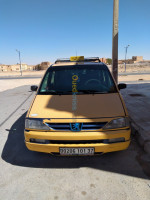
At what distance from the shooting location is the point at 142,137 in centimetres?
346

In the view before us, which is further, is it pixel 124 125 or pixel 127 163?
pixel 127 163

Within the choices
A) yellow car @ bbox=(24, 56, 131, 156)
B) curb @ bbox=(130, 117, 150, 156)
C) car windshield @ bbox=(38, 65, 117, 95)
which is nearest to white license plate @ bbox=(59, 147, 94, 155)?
yellow car @ bbox=(24, 56, 131, 156)

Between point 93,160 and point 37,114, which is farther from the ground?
point 37,114

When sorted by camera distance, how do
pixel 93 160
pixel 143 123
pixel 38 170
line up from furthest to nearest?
pixel 143 123, pixel 93 160, pixel 38 170

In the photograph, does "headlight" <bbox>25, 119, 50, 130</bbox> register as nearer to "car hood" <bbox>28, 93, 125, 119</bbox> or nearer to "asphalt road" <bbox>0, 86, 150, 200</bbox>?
"car hood" <bbox>28, 93, 125, 119</bbox>

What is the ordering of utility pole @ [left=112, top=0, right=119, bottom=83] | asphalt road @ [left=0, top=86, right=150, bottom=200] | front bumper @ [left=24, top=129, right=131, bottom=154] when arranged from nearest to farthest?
asphalt road @ [left=0, top=86, right=150, bottom=200] < front bumper @ [left=24, top=129, right=131, bottom=154] < utility pole @ [left=112, top=0, right=119, bottom=83]

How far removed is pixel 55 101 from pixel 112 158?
5.12ft

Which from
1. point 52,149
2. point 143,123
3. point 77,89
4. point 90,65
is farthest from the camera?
point 143,123

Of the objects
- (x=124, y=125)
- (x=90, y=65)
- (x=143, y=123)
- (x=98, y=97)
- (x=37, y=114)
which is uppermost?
(x=90, y=65)

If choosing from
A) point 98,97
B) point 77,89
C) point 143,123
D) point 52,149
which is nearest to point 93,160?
point 52,149

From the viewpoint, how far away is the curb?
10.4 feet

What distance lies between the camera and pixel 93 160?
9.55 feet

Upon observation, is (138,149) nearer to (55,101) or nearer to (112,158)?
(112,158)

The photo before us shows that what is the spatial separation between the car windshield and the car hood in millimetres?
211
